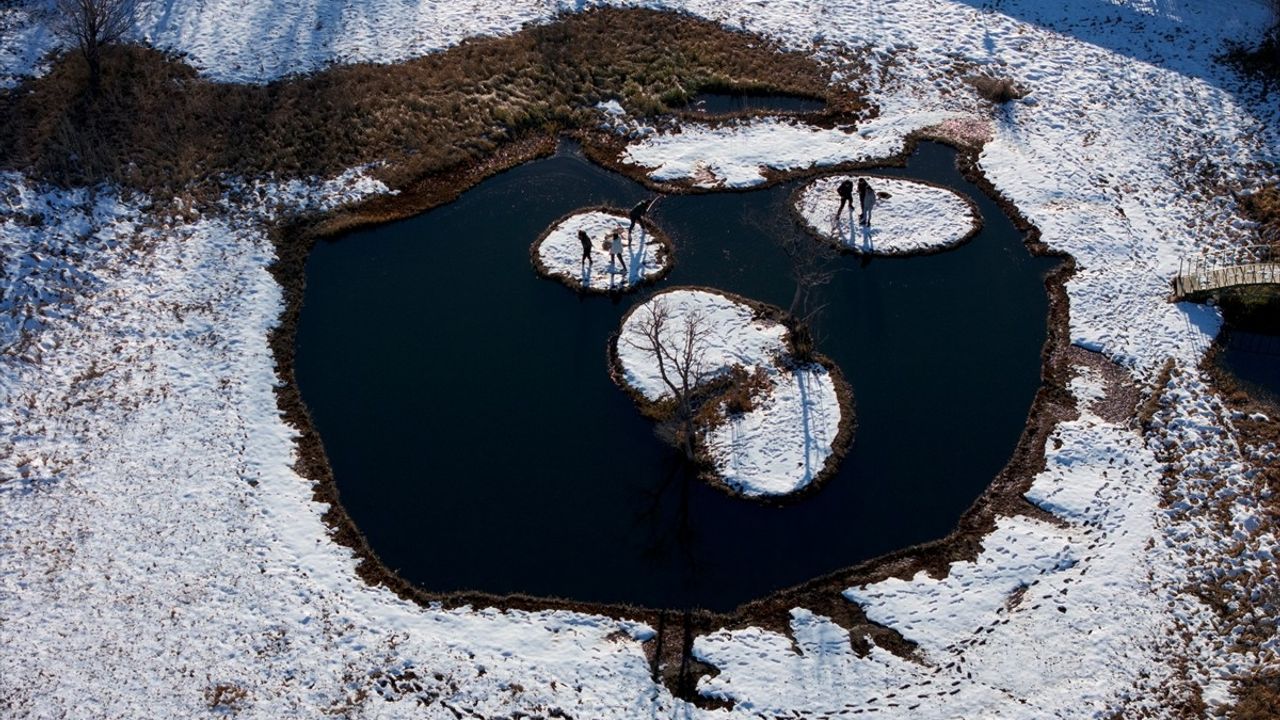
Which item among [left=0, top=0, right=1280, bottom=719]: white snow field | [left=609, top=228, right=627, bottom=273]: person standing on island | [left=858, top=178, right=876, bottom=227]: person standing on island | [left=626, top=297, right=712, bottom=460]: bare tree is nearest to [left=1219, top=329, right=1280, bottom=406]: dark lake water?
[left=0, top=0, right=1280, bottom=719]: white snow field

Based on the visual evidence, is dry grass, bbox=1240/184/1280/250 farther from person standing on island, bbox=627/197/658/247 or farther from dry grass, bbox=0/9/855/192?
person standing on island, bbox=627/197/658/247

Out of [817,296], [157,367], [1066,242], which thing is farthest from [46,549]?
[1066,242]

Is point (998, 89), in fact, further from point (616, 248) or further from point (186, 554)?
point (186, 554)

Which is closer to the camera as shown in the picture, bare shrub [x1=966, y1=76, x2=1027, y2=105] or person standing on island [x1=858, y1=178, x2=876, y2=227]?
person standing on island [x1=858, y1=178, x2=876, y2=227]

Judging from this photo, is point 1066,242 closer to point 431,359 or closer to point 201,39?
point 431,359

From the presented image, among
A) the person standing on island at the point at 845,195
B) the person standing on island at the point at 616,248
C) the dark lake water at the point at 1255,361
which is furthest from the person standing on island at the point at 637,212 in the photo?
the dark lake water at the point at 1255,361

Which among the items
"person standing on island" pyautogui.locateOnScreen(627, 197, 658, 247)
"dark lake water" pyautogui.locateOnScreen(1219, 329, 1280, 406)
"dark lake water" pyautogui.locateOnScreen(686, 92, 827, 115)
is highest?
"dark lake water" pyautogui.locateOnScreen(686, 92, 827, 115)

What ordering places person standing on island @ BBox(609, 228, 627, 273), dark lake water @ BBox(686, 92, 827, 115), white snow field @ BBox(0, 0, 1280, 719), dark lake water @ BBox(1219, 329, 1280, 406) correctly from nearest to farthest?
1. white snow field @ BBox(0, 0, 1280, 719)
2. dark lake water @ BBox(1219, 329, 1280, 406)
3. person standing on island @ BBox(609, 228, 627, 273)
4. dark lake water @ BBox(686, 92, 827, 115)

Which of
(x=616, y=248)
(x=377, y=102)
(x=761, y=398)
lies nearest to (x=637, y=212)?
(x=616, y=248)
